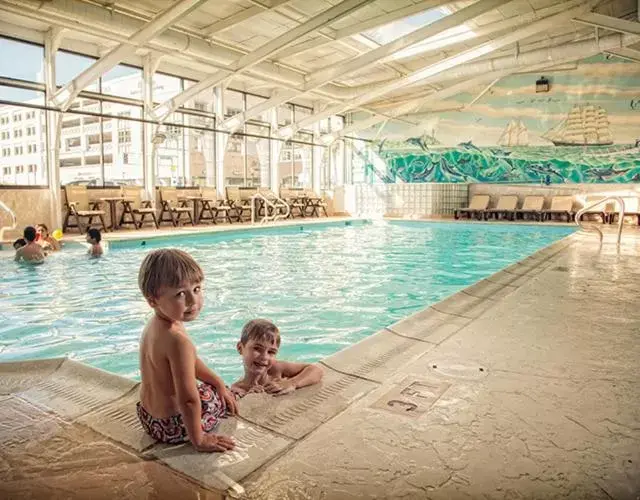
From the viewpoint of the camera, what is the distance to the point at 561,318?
9.82 ft

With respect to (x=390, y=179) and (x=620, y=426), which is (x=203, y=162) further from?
(x=620, y=426)

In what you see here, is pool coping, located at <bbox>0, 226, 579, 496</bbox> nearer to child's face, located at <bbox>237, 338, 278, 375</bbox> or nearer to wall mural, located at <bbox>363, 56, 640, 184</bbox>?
child's face, located at <bbox>237, 338, 278, 375</bbox>

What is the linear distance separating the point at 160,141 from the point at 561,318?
9983 mm

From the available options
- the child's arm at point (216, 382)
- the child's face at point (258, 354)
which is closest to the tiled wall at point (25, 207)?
the child's face at point (258, 354)

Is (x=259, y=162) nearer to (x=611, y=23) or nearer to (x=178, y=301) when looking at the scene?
(x=611, y=23)

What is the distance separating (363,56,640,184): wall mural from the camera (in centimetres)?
1448

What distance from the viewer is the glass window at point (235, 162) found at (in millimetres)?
14118

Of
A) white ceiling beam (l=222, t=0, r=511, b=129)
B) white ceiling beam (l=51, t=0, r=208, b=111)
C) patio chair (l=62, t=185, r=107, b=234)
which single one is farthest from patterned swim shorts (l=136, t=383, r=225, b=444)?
patio chair (l=62, t=185, r=107, b=234)

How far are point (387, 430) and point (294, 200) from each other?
14.6 m

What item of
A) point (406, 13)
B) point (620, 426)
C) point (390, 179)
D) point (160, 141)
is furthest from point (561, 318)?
point (390, 179)

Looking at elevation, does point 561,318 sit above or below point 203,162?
below

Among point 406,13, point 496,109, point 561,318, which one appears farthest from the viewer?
point 496,109

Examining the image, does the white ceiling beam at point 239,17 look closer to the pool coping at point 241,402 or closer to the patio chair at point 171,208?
the patio chair at point 171,208

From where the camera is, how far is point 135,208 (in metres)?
11.7
